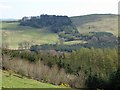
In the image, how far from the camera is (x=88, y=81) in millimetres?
66375

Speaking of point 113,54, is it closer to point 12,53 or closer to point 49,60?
point 49,60

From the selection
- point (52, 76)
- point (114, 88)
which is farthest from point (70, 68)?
point (114, 88)

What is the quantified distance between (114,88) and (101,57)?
3193 cm

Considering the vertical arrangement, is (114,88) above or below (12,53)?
below

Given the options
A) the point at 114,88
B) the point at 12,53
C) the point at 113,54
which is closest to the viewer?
the point at 114,88

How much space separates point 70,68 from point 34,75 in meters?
16.2

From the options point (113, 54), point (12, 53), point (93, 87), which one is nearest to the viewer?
point (93, 87)

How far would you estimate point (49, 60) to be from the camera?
8356cm

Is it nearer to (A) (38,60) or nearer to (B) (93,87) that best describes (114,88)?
(B) (93,87)

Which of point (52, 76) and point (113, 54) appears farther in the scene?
point (113, 54)

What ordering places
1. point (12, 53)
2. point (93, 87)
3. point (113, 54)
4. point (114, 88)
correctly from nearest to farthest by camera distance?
point (114, 88) → point (93, 87) → point (12, 53) → point (113, 54)

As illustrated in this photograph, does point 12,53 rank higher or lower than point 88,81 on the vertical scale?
higher

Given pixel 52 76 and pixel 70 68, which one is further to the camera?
pixel 70 68

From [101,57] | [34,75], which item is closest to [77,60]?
[101,57]
